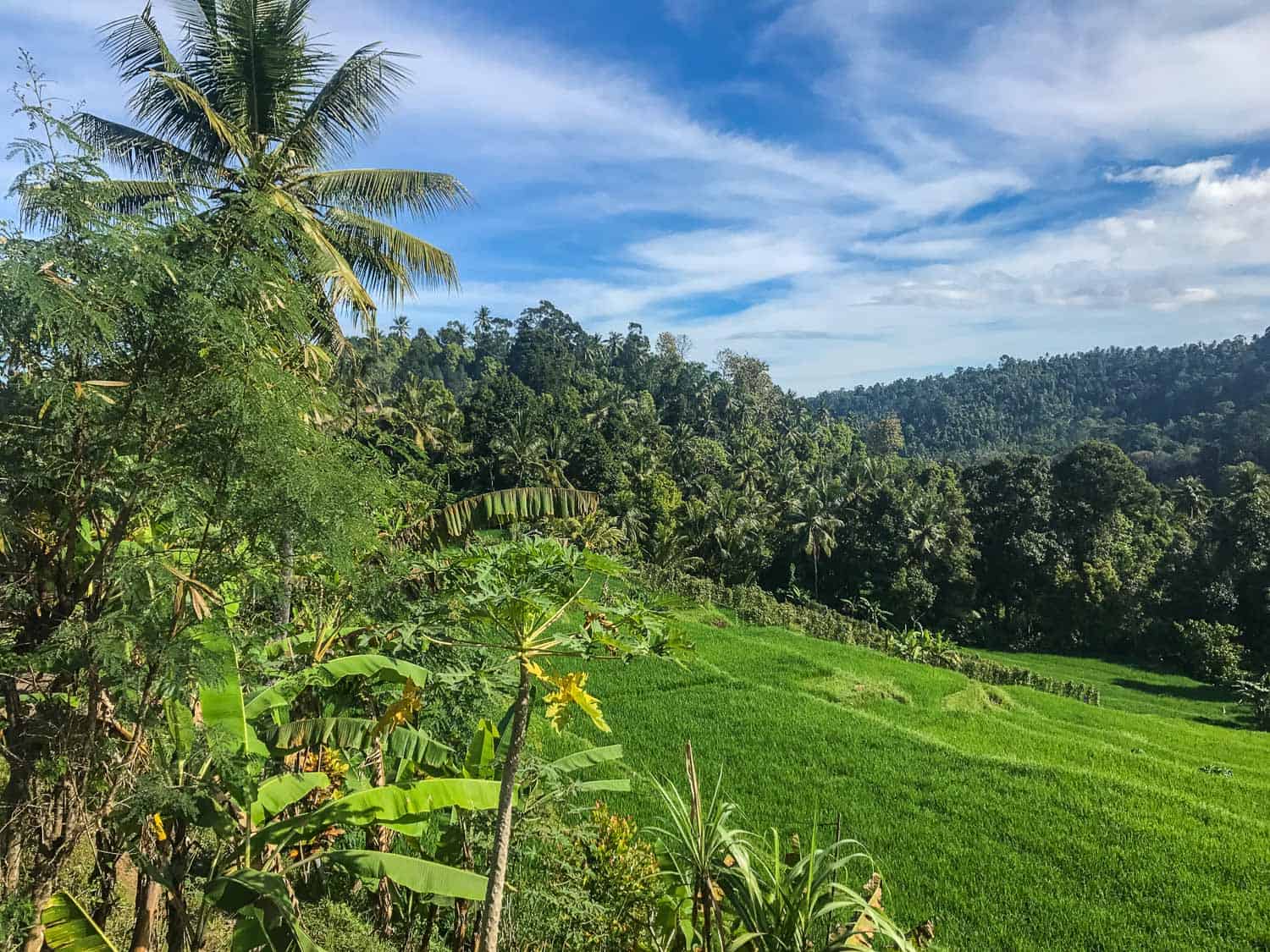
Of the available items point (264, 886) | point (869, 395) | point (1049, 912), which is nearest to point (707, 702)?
point (1049, 912)

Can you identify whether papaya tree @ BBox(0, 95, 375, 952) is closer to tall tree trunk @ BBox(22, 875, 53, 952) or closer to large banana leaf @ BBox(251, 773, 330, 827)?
tall tree trunk @ BBox(22, 875, 53, 952)

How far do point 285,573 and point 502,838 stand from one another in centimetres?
222

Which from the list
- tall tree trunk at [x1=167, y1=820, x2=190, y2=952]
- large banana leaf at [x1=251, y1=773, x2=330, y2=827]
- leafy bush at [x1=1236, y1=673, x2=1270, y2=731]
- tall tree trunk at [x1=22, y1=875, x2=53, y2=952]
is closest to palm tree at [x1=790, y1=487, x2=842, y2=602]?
leafy bush at [x1=1236, y1=673, x2=1270, y2=731]

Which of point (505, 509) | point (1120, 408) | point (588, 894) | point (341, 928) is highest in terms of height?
point (1120, 408)

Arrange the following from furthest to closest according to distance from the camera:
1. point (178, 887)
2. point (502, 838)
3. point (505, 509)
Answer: point (505, 509)
point (178, 887)
point (502, 838)

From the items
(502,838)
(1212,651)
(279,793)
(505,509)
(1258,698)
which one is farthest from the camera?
(1212,651)

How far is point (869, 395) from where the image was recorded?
140500mm

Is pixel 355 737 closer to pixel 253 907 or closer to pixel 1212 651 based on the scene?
pixel 253 907

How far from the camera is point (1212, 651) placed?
949 inches

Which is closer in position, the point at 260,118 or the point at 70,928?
the point at 70,928

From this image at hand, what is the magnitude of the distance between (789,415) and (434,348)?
3796 centimetres

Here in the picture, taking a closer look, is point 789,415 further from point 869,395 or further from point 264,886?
point 869,395

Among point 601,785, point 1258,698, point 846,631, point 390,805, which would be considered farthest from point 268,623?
point 1258,698

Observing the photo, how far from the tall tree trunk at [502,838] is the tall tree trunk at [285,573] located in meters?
1.22
